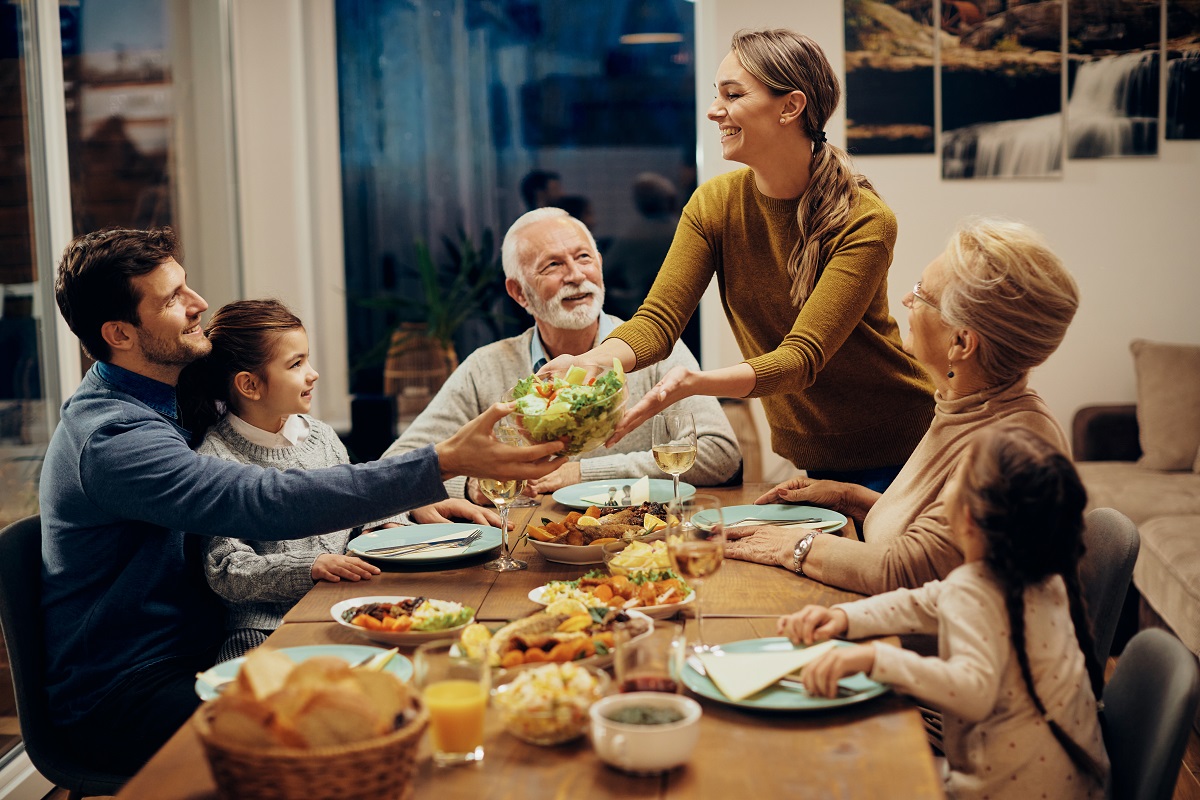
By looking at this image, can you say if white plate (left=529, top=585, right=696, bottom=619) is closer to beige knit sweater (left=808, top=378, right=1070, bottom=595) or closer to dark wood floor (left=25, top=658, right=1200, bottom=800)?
Result: beige knit sweater (left=808, top=378, right=1070, bottom=595)

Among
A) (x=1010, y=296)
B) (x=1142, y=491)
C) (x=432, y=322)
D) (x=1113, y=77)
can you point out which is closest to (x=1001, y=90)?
(x=1113, y=77)

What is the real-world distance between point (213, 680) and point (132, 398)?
81 centimetres

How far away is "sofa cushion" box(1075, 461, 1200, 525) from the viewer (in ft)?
12.6

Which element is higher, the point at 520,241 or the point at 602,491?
the point at 520,241

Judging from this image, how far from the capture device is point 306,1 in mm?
5078

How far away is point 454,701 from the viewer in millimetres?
1180

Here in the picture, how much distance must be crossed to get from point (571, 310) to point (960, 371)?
1.26 meters

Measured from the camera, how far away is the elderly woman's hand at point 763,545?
1927 mm

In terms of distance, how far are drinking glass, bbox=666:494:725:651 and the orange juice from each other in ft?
1.18

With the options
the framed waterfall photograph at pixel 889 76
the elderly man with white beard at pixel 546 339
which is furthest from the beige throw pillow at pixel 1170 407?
the elderly man with white beard at pixel 546 339

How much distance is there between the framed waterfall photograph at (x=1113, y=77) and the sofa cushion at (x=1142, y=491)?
139 centimetres

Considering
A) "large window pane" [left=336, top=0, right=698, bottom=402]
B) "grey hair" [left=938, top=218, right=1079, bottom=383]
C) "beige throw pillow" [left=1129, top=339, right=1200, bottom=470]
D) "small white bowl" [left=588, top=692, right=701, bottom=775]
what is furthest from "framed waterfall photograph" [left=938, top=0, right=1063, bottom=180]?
"small white bowl" [left=588, top=692, right=701, bottom=775]

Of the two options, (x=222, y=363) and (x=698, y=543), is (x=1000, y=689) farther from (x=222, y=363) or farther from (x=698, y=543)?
(x=222, y=363)

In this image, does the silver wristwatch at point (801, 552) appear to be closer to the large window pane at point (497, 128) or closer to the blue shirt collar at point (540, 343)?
the blue shirt collar at point (540, 343)
